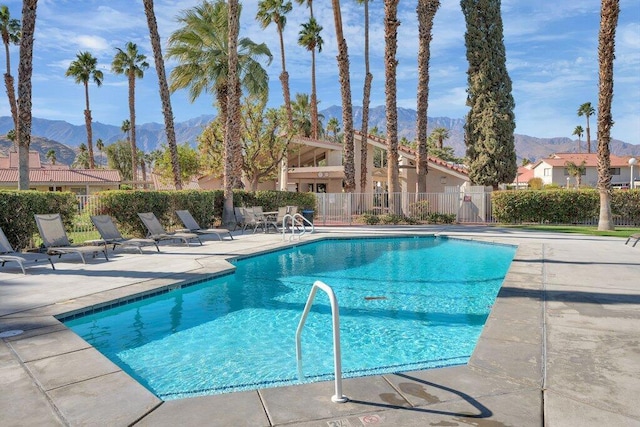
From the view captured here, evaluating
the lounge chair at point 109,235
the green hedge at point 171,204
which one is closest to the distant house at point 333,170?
the green hedge at point 171,204

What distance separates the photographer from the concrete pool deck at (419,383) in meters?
3.24

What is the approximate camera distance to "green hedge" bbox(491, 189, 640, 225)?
22.1 m

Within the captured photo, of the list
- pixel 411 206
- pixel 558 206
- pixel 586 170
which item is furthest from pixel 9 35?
pixel 586 170

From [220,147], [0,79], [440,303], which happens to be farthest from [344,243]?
[0,79]

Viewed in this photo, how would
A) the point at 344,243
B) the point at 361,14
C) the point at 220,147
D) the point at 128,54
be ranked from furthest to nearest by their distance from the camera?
the point at 128,54, the point at 361,14, the point at 220,147, the point at 344,243

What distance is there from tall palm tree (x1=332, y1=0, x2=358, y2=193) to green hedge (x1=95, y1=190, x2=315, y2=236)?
4191 millimetres

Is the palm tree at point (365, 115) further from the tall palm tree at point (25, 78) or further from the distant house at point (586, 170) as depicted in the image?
the distant house at point (586, 170)

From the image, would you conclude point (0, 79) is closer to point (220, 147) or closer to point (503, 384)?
point (220, 147)

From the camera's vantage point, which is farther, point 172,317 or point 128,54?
point 128,54

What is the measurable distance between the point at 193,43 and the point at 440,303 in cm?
2026

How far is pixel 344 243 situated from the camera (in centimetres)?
1666

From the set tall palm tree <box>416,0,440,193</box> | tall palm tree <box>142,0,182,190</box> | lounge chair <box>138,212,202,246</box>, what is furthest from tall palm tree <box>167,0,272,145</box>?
lounge chair <box>138,212,202,246</box>

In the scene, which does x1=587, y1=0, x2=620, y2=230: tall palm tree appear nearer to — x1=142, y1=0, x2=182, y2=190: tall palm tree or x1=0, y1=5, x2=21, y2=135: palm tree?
x1=142, y1=0, x2=182, y2=190: tall palm tree

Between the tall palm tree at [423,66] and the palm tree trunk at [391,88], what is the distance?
5.03 feet
